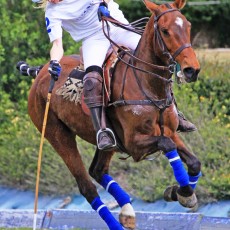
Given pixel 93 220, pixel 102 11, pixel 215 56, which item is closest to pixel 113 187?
pixel 93 220

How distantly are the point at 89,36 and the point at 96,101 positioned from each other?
0.82 metres

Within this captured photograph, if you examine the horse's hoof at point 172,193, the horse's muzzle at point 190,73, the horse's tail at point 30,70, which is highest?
the horse's muzzle at point 190,73

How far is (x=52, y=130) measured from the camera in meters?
10.7

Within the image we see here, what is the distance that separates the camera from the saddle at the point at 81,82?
966 centimetres

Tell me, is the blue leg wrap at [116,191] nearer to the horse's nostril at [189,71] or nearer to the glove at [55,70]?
the glove at [55,70]

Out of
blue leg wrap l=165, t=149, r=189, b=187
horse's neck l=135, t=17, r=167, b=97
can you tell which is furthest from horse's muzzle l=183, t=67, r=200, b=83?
blue leg wrap l=165, t=149, r=189, b=187

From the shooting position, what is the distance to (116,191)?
10312mm

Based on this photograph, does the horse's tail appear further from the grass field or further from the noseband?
the grass field

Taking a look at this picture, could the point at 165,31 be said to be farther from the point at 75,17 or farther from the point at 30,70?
the point at 30,70

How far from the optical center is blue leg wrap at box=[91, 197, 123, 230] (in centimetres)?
1007

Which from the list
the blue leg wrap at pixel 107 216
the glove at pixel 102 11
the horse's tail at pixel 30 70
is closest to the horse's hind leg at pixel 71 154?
the blue leg wrap at pixel 107 216

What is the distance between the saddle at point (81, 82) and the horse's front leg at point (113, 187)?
0.86 m

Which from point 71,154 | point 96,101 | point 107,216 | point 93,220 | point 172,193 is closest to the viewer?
point 96,101

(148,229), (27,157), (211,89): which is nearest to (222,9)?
(211,89)
